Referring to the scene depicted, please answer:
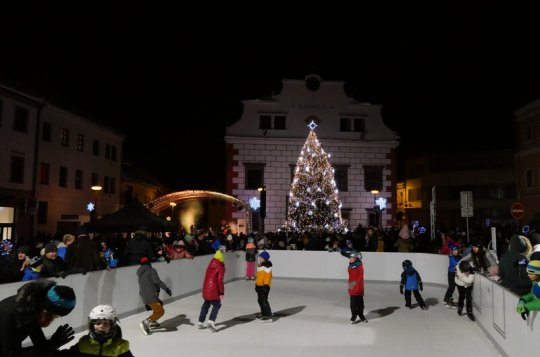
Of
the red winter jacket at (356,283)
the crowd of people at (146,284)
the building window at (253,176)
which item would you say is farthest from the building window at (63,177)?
the red winter jacket at (356,283)

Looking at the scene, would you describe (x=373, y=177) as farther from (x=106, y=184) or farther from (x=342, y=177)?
(x=106, y=184)

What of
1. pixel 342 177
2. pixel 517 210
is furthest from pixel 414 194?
pixel 517 210

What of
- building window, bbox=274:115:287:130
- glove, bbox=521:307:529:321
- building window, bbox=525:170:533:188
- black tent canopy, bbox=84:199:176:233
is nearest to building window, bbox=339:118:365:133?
building window, bbox=274:115:287:130

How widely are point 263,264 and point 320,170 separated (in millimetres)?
16815

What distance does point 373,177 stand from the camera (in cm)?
3400

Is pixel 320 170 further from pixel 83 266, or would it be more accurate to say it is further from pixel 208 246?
pixel 83 266

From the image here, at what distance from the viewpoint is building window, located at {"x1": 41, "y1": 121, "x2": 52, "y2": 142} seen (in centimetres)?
3066

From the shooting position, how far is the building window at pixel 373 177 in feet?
111

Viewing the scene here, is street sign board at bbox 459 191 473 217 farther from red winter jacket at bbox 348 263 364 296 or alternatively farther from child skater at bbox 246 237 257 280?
child skater at bbox 246 237 257 280

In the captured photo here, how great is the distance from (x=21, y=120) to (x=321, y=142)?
17716 mm

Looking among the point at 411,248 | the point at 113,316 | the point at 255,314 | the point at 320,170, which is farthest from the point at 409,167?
the point at 113,316

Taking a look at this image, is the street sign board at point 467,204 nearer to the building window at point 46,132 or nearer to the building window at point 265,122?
the building window at point 265,122

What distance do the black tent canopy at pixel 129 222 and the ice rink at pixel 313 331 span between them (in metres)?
2.48

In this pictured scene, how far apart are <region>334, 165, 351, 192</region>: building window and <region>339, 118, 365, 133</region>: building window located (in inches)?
96.2
